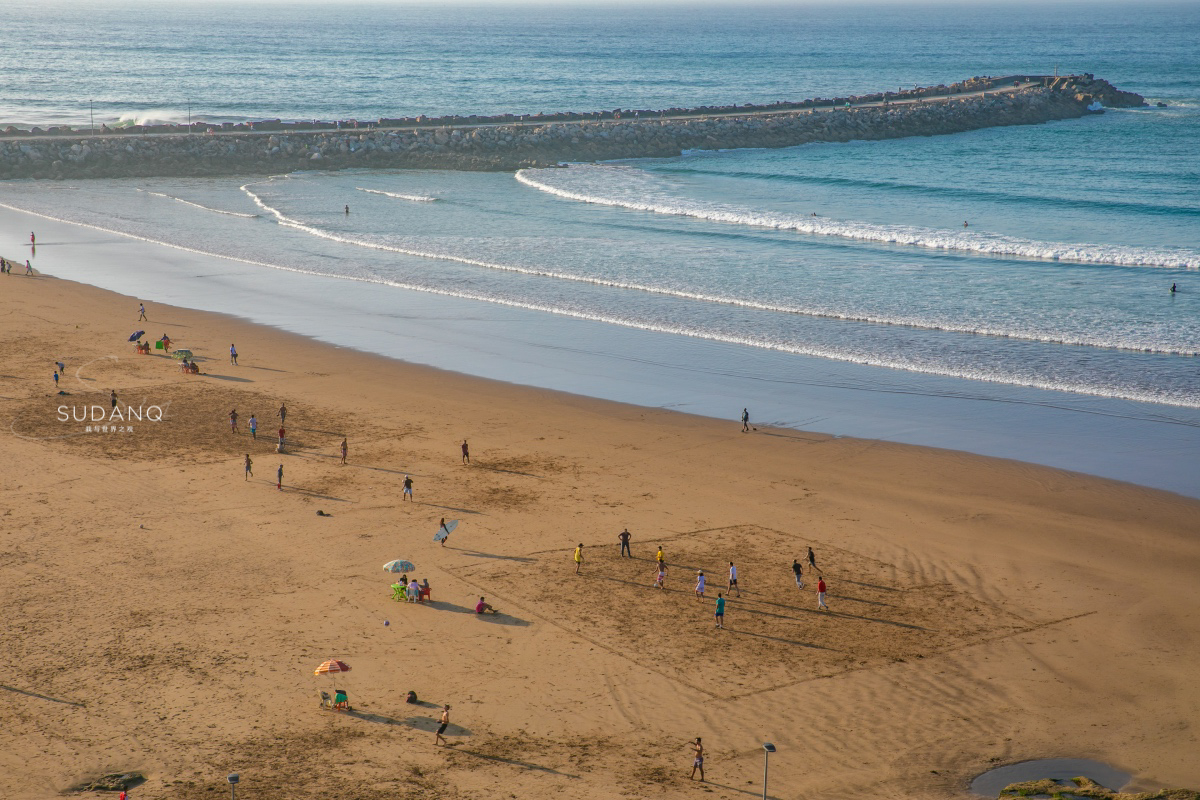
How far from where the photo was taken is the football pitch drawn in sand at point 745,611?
18.2 meters

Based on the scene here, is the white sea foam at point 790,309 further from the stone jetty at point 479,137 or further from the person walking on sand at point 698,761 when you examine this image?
the person walking on sand at point 698,761

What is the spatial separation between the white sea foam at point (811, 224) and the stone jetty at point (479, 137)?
17.3 feet

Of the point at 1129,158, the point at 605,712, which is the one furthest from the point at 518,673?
the point at 1129,158

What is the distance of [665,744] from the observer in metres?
15.8

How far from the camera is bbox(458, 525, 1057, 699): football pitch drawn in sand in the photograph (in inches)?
715

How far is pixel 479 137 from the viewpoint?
256ft

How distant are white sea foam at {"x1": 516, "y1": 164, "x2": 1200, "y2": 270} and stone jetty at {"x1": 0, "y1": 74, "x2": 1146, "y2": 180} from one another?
528 centimetres

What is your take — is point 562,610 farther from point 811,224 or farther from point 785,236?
point 811,224

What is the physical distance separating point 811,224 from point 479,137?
32410mm

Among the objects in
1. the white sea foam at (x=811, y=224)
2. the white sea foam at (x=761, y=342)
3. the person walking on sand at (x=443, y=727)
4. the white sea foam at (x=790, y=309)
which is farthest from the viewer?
the white sea foam at (x=811, y=224)

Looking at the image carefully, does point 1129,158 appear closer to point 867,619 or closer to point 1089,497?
point 1089,497

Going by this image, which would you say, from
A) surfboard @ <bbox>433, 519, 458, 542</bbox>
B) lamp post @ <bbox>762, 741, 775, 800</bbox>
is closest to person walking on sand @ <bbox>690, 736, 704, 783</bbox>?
lamp post @ <bbox>762, 741, 775, 800</bbox>

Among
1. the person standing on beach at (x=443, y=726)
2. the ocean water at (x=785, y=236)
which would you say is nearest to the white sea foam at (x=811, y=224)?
the ocean water at (x=785, y=236)

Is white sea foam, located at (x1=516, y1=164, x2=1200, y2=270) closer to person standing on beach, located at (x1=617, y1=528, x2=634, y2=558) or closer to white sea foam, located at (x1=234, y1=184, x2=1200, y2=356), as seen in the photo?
white sea foam, located at (x1=234, y1=184, x2=1200, y2=356)
